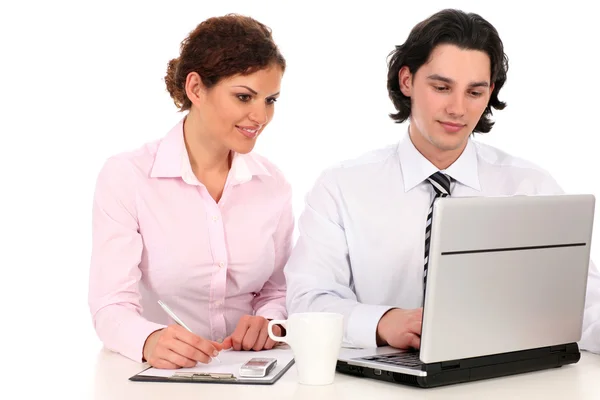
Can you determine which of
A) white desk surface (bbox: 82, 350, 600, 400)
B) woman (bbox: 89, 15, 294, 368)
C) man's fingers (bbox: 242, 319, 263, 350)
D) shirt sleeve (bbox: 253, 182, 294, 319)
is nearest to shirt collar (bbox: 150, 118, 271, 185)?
woman (bbox: 89, 15, 294, 368)

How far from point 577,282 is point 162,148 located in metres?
1.17

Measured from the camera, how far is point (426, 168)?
226 cm

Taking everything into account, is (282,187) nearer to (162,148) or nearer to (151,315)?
(162,148)

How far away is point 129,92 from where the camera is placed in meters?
4.18

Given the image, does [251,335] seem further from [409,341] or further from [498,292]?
[498,292]

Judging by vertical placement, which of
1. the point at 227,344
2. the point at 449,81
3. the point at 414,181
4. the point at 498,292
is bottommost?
the point at 227,344

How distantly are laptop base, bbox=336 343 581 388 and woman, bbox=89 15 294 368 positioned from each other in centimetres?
62

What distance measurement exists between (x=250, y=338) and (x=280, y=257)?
1.71 ft

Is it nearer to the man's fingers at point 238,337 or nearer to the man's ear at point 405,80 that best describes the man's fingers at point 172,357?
the man's fingers at point 238,337

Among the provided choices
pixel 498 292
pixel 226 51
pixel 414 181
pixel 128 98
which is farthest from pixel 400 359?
pixel 128 98

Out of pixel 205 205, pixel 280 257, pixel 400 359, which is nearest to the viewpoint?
pixel 400 359

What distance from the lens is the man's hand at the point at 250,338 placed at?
1.92 m

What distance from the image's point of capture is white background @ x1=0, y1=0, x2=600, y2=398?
4.00m

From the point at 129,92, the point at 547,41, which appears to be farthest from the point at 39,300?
the point at 547,41
